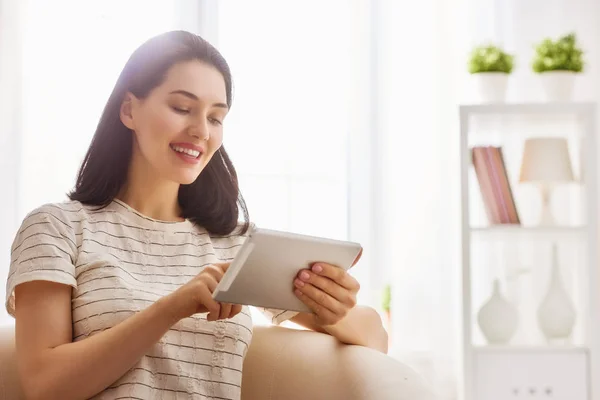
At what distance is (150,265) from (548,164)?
179cm

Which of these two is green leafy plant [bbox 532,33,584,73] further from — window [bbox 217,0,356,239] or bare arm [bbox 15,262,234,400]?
bare arm [bbox 15,262,234,400]

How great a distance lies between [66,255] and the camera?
156 centimetres

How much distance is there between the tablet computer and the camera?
4.37 feet

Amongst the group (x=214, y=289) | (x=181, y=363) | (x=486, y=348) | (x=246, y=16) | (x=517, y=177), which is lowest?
(x=486, y=348)

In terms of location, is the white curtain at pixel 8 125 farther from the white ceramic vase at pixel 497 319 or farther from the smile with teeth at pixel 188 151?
the white ceramic vase at pixel 497 319

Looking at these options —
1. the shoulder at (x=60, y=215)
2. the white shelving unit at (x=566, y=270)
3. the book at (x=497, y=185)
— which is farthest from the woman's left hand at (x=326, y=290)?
the book at (x=497, y=185)

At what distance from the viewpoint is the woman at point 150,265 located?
4.80ft

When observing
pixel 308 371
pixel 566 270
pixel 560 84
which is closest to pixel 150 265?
pixel 308 371

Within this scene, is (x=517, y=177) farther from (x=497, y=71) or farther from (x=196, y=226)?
(x=196, y=226)

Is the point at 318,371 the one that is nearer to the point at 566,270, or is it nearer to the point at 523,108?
the point at 523,108

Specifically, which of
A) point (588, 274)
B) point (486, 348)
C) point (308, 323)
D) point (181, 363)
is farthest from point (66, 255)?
point (588, 274)

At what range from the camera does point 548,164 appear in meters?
2.98

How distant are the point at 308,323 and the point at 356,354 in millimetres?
197

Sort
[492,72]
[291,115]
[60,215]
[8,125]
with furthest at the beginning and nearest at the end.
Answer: [291,115], [8,125], [492,72], [60,215]
